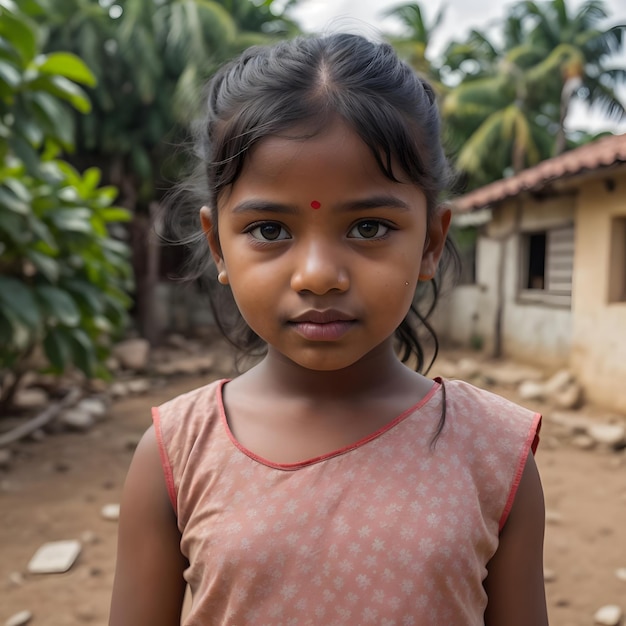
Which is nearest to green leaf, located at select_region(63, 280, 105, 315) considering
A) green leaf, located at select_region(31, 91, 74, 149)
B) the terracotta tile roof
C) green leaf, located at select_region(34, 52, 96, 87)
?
green leaf, located at select_region(31, 91, 74, 149)

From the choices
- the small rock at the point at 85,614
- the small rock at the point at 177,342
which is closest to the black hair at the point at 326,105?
the small rock at the point at 85,614

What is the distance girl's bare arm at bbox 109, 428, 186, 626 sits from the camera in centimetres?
99

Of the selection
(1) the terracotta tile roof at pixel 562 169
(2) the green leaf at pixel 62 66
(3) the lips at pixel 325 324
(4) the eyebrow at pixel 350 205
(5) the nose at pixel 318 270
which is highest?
(2) the green leaf at pixel 62 66

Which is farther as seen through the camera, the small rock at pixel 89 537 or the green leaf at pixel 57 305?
the green leaf at pixel 57 305

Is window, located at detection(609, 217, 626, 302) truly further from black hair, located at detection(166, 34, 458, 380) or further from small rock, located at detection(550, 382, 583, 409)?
black hair, located at detection(166, 34, 458, 380)

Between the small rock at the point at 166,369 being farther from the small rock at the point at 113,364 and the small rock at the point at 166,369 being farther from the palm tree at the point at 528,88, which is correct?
the palm tree at the point at 528,88

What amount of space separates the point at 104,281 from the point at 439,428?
400cm

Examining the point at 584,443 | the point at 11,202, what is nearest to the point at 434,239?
the point at 11,202

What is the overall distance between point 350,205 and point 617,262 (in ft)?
16.1

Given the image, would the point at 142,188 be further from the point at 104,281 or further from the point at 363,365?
the point at 363,365

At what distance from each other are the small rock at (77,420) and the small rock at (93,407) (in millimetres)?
157

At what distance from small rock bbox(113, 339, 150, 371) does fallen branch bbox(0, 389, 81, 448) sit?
2.27 meters

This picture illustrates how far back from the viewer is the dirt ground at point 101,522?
272cm

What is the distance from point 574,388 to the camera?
222 inches
